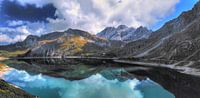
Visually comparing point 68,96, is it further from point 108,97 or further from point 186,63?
point 186,63

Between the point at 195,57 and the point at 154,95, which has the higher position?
the point at 195,57

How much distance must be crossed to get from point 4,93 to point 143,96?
171ft

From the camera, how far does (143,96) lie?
8056 cm

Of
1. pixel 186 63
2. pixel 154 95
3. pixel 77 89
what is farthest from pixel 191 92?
pixel 186 63

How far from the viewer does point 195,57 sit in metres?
194

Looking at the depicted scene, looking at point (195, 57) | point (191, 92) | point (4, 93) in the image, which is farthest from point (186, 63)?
point (4, 93)

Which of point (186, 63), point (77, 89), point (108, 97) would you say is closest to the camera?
point (108, 97)

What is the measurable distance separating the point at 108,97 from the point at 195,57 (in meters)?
134

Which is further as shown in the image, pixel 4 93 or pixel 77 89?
pixel 77 89

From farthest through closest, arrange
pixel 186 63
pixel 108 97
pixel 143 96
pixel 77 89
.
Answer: pixel 186 63, pixel 77 89, pixel 143 96, pixel 108 97

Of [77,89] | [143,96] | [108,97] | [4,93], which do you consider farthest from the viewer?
[77,89]

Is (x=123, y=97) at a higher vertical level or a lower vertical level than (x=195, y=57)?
lower

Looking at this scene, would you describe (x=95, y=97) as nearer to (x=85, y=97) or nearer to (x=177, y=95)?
(x=85, y=97)

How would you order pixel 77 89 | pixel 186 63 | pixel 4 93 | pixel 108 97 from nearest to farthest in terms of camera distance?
pixel 4 93 → pixel 108 97 → pixel 77 89 → pixel 186 63
